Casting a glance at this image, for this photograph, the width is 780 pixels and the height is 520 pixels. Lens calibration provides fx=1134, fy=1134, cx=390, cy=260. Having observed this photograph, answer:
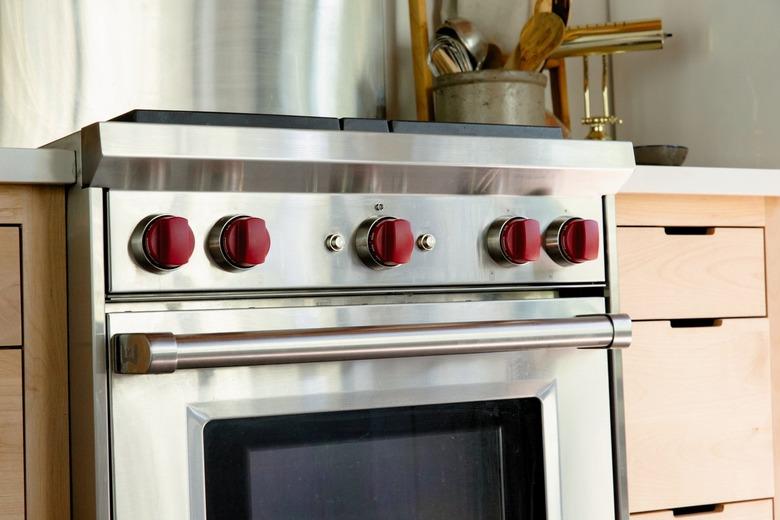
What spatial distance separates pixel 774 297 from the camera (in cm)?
163

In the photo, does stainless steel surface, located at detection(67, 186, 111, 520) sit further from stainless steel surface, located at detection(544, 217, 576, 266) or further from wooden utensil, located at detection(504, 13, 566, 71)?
wooden utensil, located at detection(504, 13, 566, 71)

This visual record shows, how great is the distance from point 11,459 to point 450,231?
0.54 metres

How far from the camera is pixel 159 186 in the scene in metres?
1.18

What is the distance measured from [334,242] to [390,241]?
62 millimetres

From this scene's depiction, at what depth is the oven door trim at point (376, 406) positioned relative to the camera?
117 cm

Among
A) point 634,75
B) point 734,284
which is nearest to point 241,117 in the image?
point 734,284

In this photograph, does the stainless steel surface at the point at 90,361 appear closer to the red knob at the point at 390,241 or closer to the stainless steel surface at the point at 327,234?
the stainless steel surface at the point at 327,234

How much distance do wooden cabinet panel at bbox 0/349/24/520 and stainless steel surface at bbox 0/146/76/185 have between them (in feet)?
0.58

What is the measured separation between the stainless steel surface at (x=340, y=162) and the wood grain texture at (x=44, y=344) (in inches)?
2.9

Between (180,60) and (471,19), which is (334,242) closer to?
(180,60)

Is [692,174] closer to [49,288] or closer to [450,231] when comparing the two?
[450,231]

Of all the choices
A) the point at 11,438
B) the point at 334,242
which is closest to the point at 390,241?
the point at 334,242

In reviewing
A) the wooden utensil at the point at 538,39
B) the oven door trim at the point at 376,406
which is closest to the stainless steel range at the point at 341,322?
the oven door trim at the point at 376,406

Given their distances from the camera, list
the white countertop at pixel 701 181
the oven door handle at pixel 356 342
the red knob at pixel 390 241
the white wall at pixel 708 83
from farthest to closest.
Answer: the white wall at pixel 708 83 → the white countertop at pixel 701 181 → the red knob at pixel 390 241 → the oven door handle at pixel 356 342
